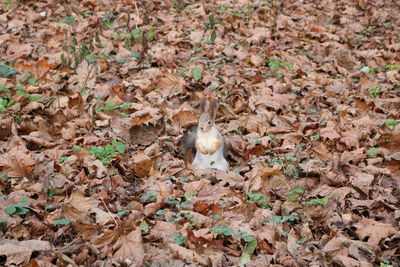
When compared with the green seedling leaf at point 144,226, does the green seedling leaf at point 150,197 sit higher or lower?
lower

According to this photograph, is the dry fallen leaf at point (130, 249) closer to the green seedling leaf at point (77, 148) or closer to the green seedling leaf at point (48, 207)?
the green seedling leaf at point (48, 207)

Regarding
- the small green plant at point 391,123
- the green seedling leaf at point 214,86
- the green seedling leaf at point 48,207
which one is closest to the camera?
the green seedling leaf at point 48,207

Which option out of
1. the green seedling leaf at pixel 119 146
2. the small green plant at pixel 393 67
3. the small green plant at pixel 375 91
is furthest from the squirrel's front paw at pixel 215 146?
the small green plant at pixel 393 67

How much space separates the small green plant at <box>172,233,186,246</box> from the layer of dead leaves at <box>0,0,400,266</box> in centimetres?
2

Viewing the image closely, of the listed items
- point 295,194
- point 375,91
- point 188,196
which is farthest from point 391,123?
point 188,196

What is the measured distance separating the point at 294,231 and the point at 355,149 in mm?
1481

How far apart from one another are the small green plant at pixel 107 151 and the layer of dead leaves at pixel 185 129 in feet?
0.25

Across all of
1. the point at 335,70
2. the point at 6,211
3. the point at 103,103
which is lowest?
the point at 335,70

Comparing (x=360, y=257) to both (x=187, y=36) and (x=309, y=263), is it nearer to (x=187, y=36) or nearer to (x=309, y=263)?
(x=309, y=263)

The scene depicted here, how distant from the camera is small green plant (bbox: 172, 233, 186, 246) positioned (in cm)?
310

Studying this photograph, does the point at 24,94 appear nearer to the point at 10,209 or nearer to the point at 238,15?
the point at 10,209

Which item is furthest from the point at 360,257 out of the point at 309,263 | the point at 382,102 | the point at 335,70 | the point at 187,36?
the point at 187,36

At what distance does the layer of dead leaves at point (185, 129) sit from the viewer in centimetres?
312

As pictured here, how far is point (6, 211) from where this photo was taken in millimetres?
3117
